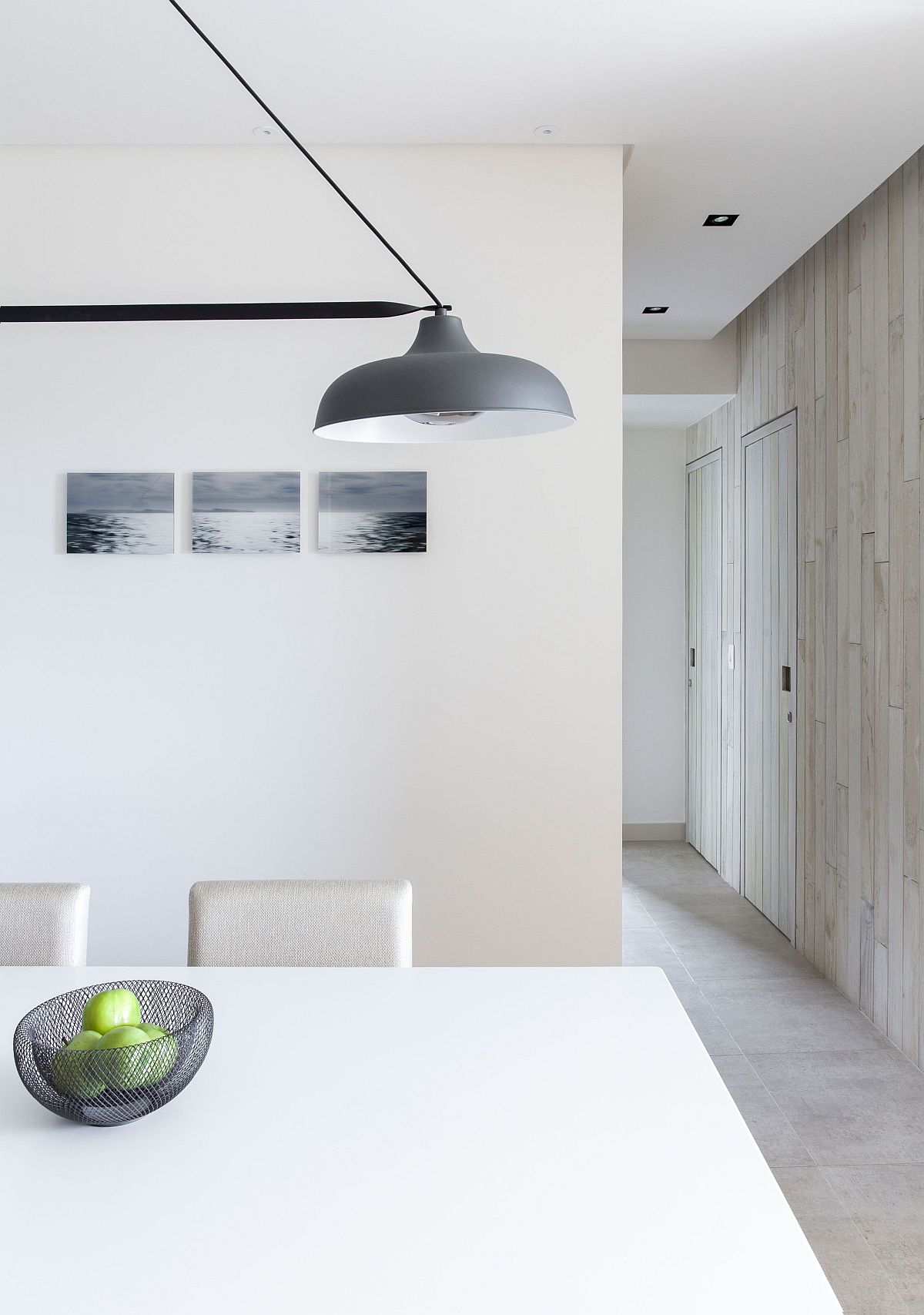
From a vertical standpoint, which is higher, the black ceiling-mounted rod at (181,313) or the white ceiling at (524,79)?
the white ceiling at (524,79)

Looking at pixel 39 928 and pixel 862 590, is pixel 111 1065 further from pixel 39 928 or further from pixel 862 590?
pixel 862 590

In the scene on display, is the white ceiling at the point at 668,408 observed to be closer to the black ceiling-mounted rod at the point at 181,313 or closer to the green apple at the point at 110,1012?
the black ceiling-mounted rod at the point at 181,313

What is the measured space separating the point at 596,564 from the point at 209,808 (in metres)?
1.31

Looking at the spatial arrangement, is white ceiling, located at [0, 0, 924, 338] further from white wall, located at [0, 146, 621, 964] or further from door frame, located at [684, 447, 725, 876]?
door frame, located at [684, 447, 725, 876]

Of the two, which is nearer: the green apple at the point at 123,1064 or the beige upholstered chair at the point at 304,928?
the green apple at the point at 123,1064

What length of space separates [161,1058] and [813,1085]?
7.68 feet

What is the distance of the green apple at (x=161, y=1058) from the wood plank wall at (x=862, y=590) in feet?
7.97

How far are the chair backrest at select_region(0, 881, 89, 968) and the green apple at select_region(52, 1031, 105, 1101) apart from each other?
0.78 meters

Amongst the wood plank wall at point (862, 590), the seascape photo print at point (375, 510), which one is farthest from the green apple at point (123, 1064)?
the wood plank wall at point (862, 590)

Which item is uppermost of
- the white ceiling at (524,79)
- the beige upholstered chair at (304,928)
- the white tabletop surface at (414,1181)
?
the white ceiling at (524,79)

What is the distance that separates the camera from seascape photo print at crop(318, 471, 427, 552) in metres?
2.95

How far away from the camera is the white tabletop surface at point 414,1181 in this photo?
3.19 feet

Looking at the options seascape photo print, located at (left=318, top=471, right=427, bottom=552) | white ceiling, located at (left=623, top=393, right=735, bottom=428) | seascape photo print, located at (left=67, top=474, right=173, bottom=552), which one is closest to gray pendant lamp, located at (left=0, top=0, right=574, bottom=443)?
seascape photo print, located at (left=318, top=471, right=427, bottom=552)

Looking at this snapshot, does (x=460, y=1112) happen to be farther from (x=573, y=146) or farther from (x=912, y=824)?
(x=573, y=146)
